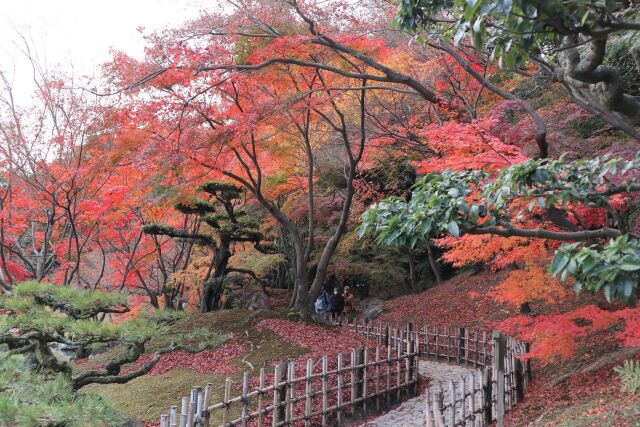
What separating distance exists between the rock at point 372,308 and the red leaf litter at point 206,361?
9351mm

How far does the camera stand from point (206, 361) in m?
9.42

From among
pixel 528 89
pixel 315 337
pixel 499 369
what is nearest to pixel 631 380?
pixel 499 369

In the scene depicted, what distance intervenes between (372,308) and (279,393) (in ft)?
44.1

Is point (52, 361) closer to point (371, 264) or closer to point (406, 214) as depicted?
point (406, 214)

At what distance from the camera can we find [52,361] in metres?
4.84

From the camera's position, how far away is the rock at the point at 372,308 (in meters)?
18.9

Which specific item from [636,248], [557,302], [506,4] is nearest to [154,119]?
[506,4]

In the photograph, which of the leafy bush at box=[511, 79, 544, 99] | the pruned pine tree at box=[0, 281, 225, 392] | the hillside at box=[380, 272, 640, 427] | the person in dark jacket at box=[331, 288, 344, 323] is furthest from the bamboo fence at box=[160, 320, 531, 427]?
the leafy bush at box=[511, 79, 544, 99]

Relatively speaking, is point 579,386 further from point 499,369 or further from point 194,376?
point 194,376

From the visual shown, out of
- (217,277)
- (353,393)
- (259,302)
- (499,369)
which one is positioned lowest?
(353,393)

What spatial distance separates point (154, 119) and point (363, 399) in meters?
6.56

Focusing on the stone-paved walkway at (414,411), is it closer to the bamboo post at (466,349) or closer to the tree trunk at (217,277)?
the bamboo post at (466,349)

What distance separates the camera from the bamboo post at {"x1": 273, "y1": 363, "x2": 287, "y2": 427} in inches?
248

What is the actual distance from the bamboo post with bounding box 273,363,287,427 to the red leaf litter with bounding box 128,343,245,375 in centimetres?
256
